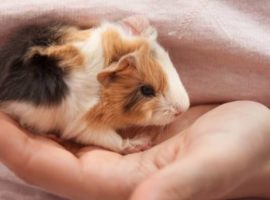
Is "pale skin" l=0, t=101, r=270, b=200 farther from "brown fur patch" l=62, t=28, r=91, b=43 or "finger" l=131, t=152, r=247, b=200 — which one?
"brown fur patch" l=62, t=28, r=91, b=43

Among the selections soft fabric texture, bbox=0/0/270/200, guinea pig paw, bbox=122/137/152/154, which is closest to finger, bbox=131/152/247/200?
guinea pig paw, bbox=122/137/152/154

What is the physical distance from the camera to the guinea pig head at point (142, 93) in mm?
1043

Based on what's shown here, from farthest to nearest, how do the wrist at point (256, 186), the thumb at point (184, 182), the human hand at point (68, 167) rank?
the wrist at point (256, 186) < the human hand at point (68, 167) < the thumb at point (184, 182)

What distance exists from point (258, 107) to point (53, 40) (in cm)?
45

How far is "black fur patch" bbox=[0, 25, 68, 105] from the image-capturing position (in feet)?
3.39

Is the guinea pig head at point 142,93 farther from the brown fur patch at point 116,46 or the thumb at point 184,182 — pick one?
the thumb at point 184,182

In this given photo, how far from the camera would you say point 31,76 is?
1041 millimetres

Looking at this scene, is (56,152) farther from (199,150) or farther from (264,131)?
(264,131)

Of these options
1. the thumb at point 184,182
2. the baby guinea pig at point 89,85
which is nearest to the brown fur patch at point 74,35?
the baby guinea pig at point 89,85

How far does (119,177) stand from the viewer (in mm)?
981

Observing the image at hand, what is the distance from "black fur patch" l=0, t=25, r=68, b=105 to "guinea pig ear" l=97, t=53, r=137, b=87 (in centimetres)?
8

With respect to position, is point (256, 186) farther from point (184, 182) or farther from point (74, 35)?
point (74, 35)

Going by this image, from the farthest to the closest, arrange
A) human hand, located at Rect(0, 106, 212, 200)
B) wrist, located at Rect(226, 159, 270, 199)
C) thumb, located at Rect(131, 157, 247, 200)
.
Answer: wrist, located at Rect(226, 159, 270, 199) < human hand, located at Rect(0, 106, 212, 200) < thumb, located at Rect(131, 157, 247, 200)

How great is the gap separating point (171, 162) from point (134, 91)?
0.61ft
